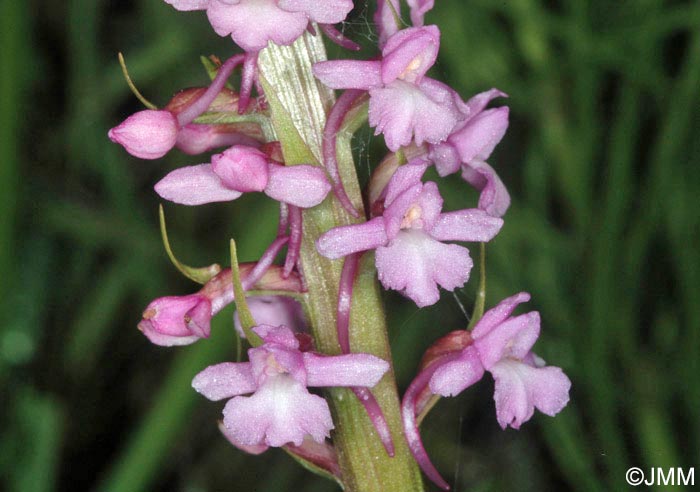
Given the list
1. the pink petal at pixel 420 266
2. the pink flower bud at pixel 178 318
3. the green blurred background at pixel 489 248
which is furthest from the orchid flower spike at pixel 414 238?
the green blurred background at pixel 489 248

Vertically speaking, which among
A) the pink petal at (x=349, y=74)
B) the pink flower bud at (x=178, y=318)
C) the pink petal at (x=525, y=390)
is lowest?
the pink petal at (x=525, y=390)

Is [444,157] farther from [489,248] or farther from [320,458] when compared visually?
[489,248]

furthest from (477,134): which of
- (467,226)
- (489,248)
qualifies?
(489,248)

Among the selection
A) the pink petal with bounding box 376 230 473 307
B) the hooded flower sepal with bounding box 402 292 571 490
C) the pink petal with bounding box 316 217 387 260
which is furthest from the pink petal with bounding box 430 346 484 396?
the pink petal with bounding box 316 217 387 260

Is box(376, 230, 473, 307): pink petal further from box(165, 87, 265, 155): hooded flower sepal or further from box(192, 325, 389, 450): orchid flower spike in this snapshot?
box(165, 87, 265, 155): hooded flower sepal

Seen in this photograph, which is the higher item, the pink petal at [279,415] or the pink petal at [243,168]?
the pink petal at [243,168]

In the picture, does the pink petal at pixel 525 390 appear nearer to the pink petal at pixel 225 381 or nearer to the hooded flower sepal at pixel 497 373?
the hooded flower sepal at pixel 497 373

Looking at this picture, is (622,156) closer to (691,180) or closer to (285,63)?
(691,180)
